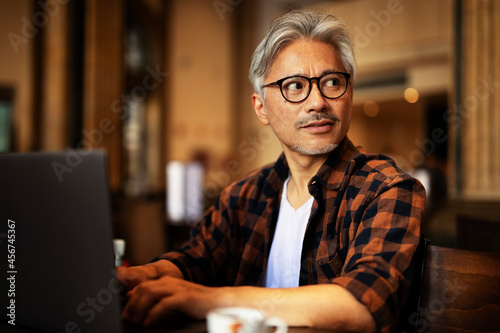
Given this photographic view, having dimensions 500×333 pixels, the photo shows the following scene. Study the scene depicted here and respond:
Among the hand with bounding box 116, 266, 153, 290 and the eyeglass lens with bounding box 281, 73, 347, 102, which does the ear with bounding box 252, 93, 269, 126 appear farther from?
the hand with bounding box 116, 266, 153, 290

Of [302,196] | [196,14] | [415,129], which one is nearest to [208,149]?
[196,14]

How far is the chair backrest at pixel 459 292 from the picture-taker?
0.90m

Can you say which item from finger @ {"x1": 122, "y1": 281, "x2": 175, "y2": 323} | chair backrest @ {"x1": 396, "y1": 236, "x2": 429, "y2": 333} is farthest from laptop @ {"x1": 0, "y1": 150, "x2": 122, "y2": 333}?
chair backrest @ {"x1": 396, "y1": 236, "x2": 429, "y2": 333}

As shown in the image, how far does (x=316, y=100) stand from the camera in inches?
48.4

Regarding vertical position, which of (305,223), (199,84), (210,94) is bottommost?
(305,223)

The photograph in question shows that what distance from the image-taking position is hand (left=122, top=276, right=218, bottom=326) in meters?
0.80

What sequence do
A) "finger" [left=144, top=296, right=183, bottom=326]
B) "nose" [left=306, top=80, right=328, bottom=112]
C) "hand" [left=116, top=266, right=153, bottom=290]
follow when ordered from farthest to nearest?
1. "nose" [left=306, top=80, right=328, bottom=112]
2. "hand" [left=116, top=266, right=153, bottom=290]
3. "finger" [left=144, top=296, right=183, bottom=326]

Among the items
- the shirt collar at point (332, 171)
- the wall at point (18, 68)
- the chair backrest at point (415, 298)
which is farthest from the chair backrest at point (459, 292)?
the wall at point (18, 68)

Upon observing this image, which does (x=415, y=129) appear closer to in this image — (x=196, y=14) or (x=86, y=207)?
(x=196, y=14)

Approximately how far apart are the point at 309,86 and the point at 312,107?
2.4 inches

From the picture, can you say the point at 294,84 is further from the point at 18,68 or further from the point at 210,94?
the point at 210,94

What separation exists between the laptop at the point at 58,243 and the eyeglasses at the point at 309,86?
74 cm

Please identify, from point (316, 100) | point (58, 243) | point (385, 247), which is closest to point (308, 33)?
point (316, 100)

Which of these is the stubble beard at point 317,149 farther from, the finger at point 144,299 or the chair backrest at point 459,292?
the finger at point 144,299
